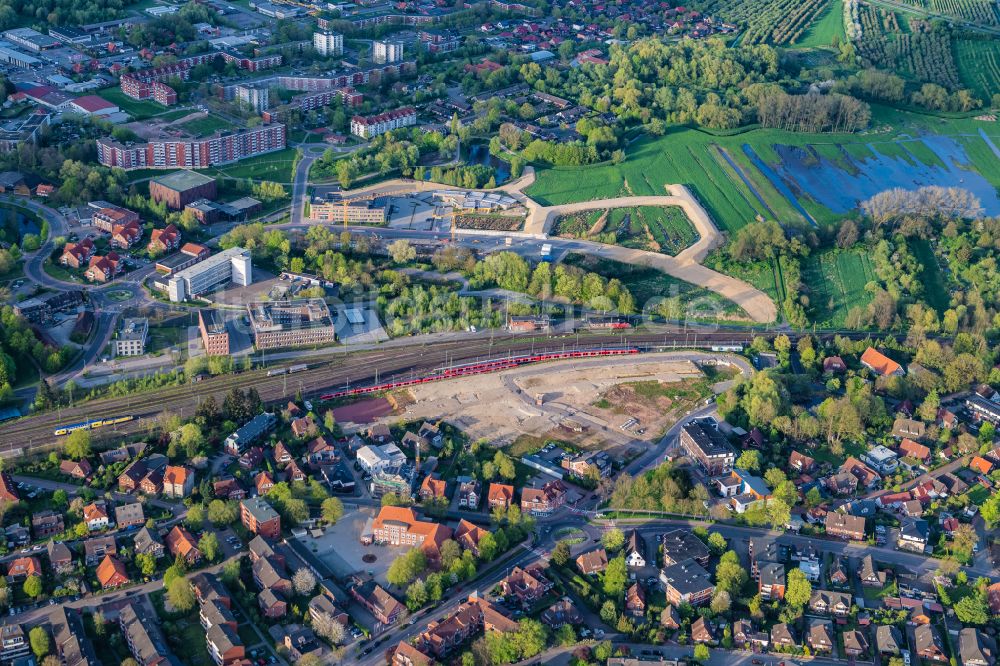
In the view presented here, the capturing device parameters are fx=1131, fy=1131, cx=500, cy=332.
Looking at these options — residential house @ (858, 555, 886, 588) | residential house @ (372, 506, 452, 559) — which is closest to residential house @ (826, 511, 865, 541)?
residential house @ (858, 555, 886, 588)

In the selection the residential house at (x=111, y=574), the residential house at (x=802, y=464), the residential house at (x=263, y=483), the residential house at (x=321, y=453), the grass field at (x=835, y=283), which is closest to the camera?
the residential house at (x=111, y=574)

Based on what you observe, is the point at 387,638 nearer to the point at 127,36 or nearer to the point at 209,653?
the point at 209,653

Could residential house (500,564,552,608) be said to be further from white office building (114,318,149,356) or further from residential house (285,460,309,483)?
white office building (114,318,149,356)

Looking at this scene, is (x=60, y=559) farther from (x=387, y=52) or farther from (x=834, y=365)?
(x=387, y=52)

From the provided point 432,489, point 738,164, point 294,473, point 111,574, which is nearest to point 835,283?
point 738,164

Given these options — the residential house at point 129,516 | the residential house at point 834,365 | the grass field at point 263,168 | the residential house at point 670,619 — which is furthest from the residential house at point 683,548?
the grass field at point 263,168

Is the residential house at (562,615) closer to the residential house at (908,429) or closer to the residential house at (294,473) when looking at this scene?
the residential house at (294,473)
